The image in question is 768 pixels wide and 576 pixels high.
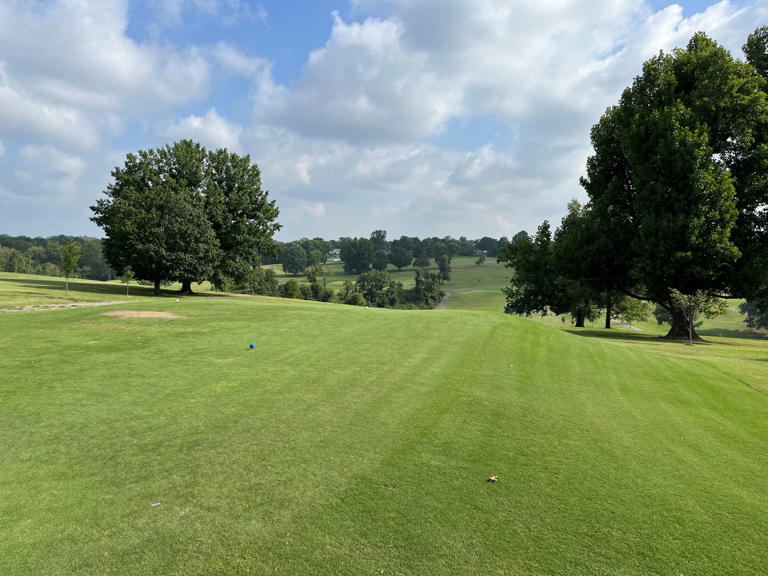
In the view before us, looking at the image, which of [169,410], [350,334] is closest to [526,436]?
[169,410]

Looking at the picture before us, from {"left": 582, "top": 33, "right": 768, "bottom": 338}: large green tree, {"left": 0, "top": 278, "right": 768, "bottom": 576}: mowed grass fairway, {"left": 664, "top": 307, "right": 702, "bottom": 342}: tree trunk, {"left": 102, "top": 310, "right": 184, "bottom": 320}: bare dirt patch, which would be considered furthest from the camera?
{"left": 664, "top": 307, "right": 702, "bottom": 342}: tree trunk

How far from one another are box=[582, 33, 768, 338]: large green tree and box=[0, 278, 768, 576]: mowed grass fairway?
2059cm

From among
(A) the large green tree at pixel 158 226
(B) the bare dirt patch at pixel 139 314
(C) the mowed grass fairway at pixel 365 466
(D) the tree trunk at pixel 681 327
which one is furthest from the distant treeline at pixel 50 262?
(C) the mowed grass fairway at pixel 365 466

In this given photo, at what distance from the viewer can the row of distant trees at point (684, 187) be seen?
95.2 feet

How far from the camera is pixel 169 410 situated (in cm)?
830

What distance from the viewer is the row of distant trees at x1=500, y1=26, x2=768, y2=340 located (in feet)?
95.2

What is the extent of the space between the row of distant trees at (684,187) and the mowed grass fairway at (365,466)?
20.8 metres

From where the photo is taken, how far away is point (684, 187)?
2980cm

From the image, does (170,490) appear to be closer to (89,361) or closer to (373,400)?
(373,400)

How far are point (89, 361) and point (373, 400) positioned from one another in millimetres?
8198

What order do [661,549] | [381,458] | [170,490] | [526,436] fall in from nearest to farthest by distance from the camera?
[661,549] < [170,490] < [381,458] < [526,436]

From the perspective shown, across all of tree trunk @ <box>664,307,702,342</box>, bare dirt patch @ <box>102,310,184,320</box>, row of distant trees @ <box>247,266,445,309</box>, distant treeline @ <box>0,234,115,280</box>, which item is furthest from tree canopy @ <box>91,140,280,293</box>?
distant treeline @ <box>0,234,115,280</box>

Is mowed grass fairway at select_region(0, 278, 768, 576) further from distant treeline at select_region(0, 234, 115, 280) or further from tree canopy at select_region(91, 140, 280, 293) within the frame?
distant treeline at select_region(0, 234, 115, 280)

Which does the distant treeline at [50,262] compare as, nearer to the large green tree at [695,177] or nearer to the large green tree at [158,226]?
the large green tree at [158,226]
